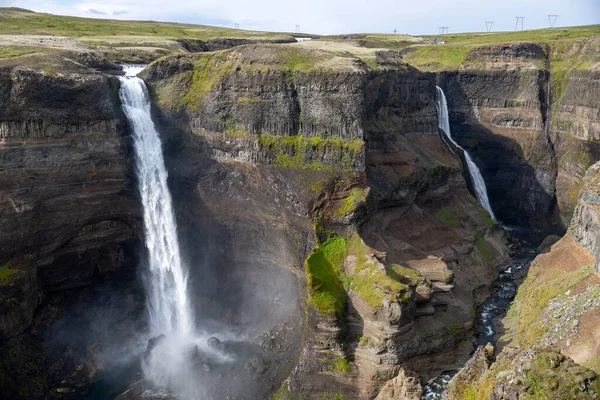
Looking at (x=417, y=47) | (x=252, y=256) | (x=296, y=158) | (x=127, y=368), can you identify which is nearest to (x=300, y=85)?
(x=296, y=158)

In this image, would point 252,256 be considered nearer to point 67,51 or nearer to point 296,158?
point 296,158

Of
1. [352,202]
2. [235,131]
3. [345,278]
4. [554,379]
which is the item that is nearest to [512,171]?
[352,202]

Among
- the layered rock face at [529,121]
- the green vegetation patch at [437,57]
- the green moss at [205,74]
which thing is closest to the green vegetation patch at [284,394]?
the green moss at [205,74]

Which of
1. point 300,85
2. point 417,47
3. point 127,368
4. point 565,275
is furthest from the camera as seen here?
point 417,47

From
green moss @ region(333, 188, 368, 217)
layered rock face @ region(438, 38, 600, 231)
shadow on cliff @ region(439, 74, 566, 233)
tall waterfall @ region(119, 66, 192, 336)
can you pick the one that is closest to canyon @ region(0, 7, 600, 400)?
green moss @ region(333, 188, 368, 217)

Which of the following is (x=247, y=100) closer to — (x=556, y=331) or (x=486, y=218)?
(x=556, y=331)
